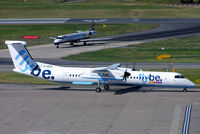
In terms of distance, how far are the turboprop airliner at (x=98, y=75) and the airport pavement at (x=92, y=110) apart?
3.72 feet

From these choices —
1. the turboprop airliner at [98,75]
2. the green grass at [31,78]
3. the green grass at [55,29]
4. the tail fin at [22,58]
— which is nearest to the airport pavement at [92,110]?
the turboprop airliner at [98,75]

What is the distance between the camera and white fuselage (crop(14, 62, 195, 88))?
47281 millimetres

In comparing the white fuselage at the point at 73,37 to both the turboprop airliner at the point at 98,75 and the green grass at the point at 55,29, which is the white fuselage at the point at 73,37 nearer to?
the green grass at the point at 55,29

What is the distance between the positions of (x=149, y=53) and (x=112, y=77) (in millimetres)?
27365

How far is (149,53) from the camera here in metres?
74.2

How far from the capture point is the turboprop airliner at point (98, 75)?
155ft

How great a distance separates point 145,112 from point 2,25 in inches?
3009

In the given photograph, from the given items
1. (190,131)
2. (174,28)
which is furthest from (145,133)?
(174,28)

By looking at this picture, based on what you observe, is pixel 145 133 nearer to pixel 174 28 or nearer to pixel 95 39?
pixel 95 39

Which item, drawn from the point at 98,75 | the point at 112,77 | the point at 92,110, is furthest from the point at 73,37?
the point at 92,110

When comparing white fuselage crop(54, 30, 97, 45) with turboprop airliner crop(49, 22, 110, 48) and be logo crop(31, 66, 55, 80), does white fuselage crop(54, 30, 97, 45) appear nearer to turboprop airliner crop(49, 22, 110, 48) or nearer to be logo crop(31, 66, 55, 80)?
turboprop airliner crop(49, 22, 110, 48)

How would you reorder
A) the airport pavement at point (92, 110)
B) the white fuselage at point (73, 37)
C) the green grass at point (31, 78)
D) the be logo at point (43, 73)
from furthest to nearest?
the white fuselage at point (73, 37), the green grass at point (31, 78), the be logo at point (43, 73), the airport pavement at point (92, 110)

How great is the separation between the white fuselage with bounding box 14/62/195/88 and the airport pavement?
1136mm

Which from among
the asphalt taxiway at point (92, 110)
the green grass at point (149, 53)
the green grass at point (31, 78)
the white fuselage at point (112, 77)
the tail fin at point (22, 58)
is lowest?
the green grass at point (149, 53)
